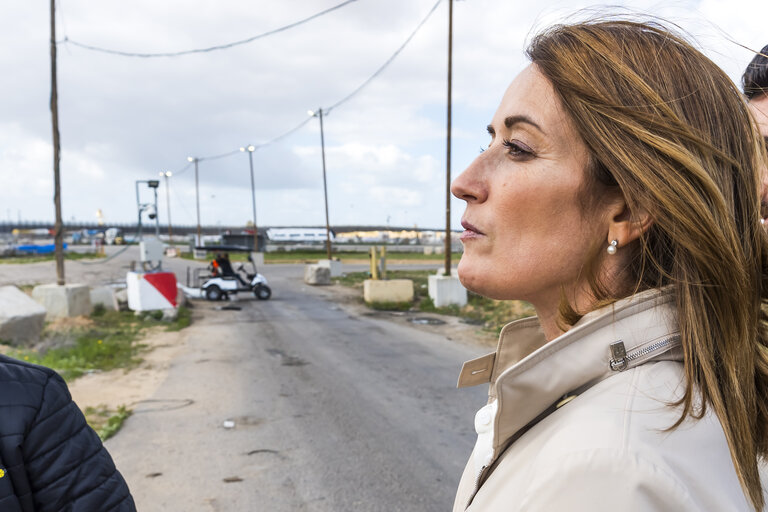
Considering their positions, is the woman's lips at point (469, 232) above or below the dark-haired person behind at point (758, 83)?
below

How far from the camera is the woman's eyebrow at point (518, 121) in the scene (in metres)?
1.11

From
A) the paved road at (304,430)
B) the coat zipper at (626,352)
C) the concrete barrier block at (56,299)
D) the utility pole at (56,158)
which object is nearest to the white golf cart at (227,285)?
the utility pole at (56,158)

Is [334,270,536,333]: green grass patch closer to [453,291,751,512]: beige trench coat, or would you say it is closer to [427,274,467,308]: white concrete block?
[427,274,467,308]: white concrete block

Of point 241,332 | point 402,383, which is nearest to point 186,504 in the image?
point 402,383

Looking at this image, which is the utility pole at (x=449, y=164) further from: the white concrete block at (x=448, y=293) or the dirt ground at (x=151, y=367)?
the dirt ground at (x=151, y=367)

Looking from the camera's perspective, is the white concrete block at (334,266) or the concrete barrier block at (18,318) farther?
the white concrete block at (334,266)

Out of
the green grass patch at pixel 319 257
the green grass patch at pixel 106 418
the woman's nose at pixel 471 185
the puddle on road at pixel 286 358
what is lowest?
the green grass patch at pixel 319 257

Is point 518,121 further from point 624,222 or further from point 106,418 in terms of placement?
point 106,418

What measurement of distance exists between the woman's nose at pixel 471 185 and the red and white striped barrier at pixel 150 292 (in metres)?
12.5

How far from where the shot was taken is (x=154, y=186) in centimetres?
1605

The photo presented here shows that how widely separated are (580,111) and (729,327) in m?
0.48

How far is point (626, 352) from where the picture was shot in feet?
3.06

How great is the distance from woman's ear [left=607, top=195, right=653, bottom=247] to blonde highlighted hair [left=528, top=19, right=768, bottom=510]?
1 centimetres

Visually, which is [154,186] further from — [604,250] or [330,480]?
[604,250]
